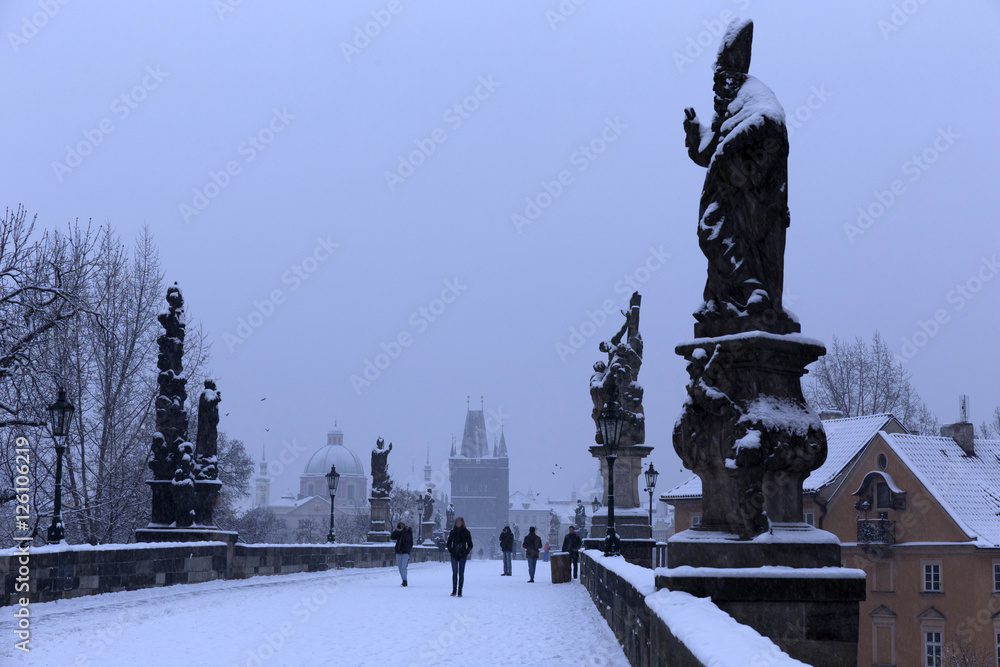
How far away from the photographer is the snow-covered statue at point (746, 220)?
7207mm

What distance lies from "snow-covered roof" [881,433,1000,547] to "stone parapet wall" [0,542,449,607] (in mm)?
22013

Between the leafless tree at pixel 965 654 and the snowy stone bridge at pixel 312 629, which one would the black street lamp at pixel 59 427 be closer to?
the snowy stone bridge at pixel 312 629

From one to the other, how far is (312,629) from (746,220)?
25.3ft

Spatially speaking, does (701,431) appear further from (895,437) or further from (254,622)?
(895,437)

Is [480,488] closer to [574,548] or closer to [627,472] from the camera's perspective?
[574,548]

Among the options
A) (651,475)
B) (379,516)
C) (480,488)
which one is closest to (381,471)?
(379,516)

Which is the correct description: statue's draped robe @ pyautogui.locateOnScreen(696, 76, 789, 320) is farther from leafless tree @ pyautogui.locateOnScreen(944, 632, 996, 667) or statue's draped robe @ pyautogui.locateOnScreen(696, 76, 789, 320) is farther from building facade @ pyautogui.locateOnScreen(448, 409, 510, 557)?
building facade @ pyautogui.locateOnScreen(448, 409, 510, 557)

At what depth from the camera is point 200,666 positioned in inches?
353

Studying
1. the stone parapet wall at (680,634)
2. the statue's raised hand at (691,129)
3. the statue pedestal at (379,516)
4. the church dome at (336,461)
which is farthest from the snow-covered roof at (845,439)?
the church dome at (336,461)

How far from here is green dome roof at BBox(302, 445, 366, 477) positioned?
7032 inches

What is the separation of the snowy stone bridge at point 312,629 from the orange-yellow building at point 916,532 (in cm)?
2109

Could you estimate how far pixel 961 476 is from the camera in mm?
38688

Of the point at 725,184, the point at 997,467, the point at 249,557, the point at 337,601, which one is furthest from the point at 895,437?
the point at 725,184

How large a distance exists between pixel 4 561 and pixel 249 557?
458 inches
